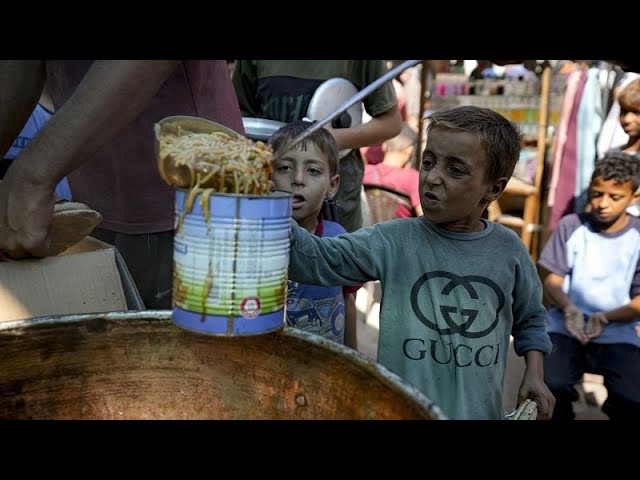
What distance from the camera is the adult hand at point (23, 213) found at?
57.8 inches

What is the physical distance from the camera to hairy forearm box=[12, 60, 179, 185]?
1423mm

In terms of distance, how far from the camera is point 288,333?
1.38m

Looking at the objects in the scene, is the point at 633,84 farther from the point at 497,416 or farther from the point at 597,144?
the point at 497,416

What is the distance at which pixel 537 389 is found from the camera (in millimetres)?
1869

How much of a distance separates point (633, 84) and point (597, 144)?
1.15 m

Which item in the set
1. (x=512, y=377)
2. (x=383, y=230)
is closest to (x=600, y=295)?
(x=512, y=377)

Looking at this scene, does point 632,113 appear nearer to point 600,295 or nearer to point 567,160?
point 567,160

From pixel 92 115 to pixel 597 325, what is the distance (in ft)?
9.68

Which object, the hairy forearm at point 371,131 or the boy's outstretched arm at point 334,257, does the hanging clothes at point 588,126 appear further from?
the boy's outstretched arm at point 334,257

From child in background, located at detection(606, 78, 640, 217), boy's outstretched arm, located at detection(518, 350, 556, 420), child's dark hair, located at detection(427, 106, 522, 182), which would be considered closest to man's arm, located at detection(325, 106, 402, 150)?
child's dark hair, located at detection(427, 106, 522, 182)

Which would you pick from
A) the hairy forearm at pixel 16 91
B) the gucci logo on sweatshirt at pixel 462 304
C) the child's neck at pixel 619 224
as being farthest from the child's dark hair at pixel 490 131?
the child's neck at pixel 619 224

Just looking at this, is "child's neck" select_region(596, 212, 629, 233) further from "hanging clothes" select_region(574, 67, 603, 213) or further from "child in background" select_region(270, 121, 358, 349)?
"child in background" select_region(270, 121, 358, 349)

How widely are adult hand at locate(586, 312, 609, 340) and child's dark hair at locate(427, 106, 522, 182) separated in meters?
1.85
